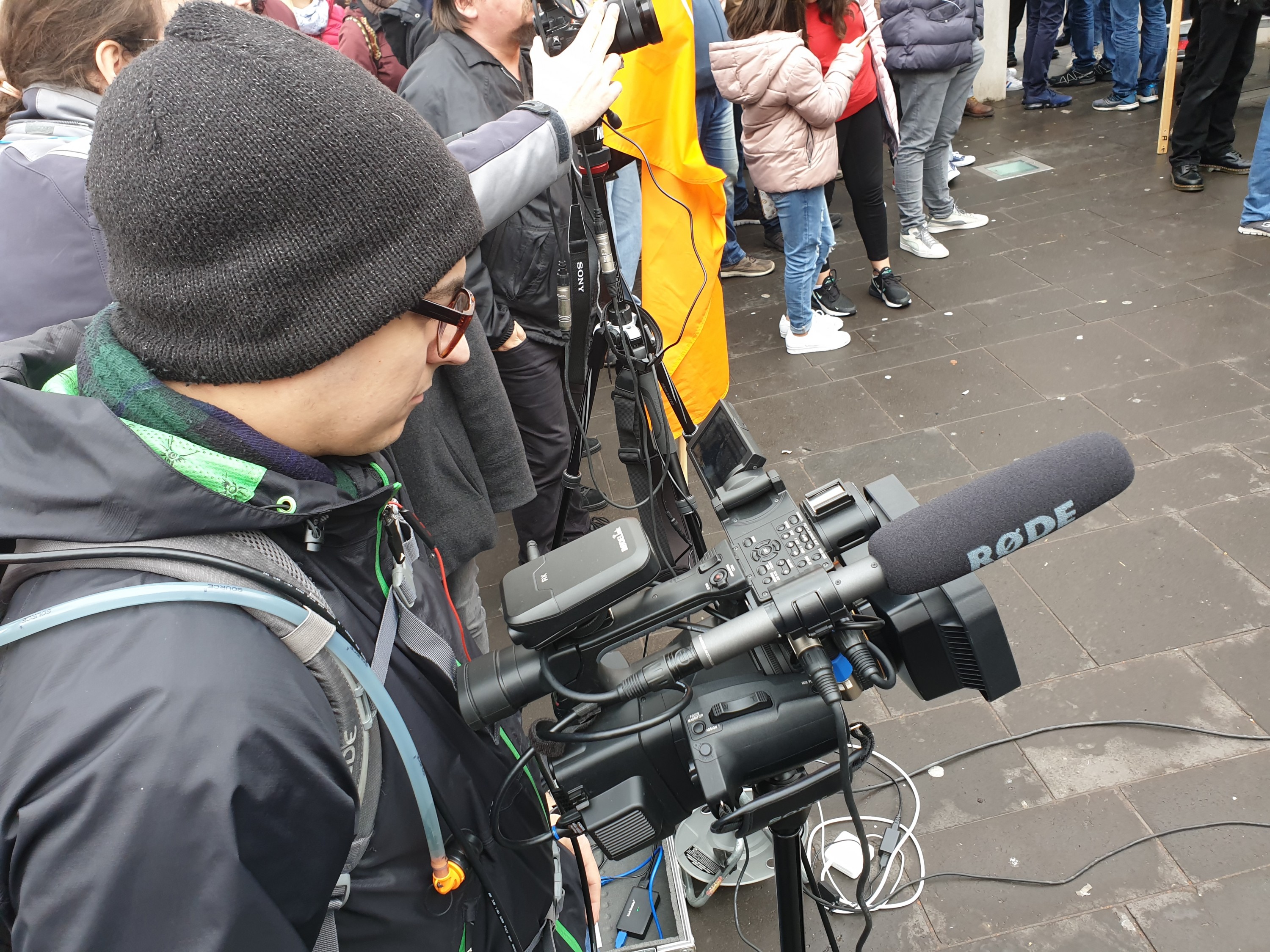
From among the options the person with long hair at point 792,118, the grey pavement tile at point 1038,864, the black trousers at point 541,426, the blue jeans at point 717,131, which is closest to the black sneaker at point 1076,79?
the blue jeans at point 717,131

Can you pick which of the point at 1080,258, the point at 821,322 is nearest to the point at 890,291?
the point at 821,322

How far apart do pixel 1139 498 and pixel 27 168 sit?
346 centimetres

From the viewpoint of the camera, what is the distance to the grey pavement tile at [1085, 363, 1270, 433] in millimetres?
3670

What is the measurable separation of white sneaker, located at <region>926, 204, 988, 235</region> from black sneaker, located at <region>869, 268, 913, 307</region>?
99 centimetres

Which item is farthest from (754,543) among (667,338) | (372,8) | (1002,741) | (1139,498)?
(372,8)

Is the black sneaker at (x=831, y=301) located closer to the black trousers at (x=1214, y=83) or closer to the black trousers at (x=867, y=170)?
the black trousers at (x=867, y=170)

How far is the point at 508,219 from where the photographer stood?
98.5 inches

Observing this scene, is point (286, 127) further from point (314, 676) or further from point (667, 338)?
point (667, 338)

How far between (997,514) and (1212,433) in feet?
10.7

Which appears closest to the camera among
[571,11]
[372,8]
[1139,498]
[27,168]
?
[27,168]

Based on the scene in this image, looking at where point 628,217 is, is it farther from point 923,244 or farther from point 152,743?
point 923,244

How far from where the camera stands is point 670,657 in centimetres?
100

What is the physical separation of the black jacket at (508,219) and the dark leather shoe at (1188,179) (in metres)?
4.92

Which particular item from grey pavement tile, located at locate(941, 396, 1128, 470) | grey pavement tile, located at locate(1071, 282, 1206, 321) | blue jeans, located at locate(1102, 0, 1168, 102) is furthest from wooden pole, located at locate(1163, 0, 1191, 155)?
grey pavement tile, located at locate(941, 396, 1128, 470)
